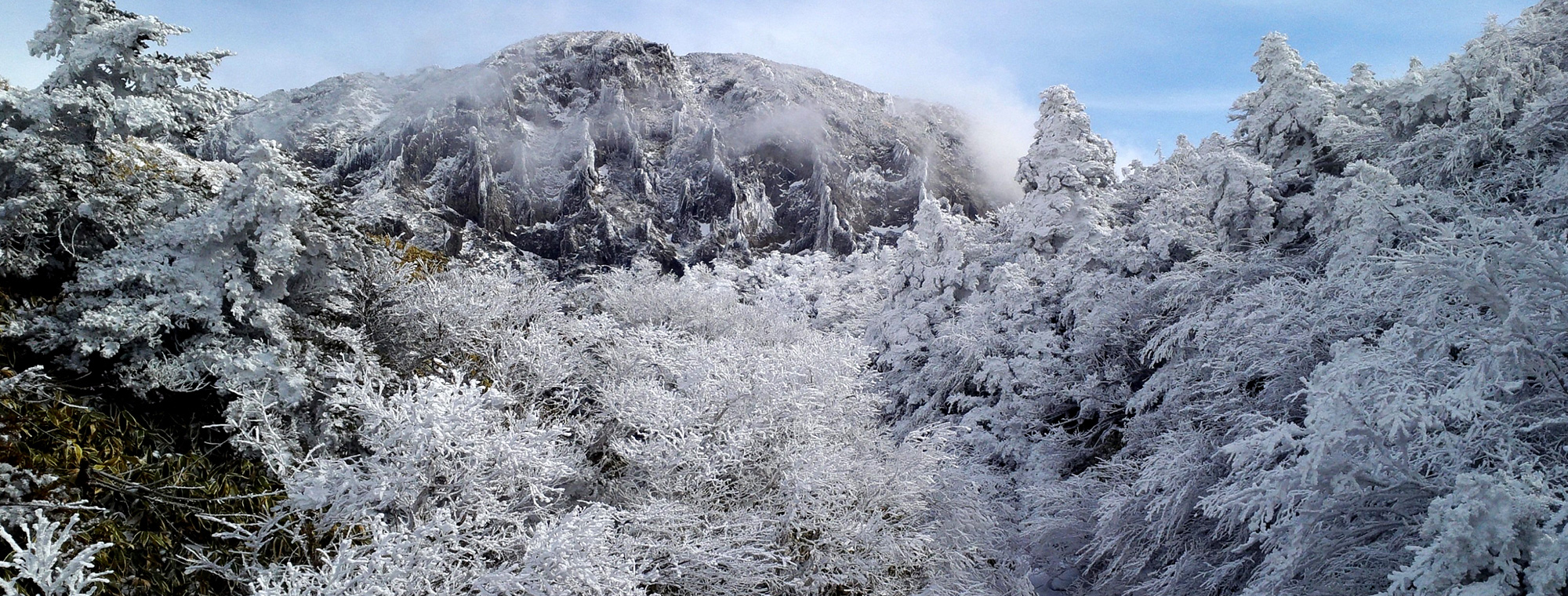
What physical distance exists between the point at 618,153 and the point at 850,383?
3449 inches

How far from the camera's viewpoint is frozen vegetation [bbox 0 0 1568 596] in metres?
5.15

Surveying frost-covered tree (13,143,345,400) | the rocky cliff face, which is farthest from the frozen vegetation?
the rocky cliff face

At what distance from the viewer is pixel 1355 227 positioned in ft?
25.1

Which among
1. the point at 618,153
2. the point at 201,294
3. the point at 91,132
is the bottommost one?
the point at 201,294

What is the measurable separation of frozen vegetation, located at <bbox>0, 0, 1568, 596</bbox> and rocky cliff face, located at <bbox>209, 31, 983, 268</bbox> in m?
48.5

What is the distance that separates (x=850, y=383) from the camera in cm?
1138

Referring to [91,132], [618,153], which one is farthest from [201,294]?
[618,153]

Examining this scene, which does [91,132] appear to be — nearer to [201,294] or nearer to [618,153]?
[201,294]

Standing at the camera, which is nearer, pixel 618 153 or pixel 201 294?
pixel 201 294

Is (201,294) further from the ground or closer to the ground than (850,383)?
further from the ground

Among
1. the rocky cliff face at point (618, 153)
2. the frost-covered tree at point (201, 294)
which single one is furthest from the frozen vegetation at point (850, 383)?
the rocky cliff face at point (618, 153)

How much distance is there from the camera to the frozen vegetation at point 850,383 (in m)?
5.15

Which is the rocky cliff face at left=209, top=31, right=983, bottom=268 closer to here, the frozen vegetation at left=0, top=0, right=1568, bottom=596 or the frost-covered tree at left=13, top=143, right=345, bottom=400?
the frozen vegetation at left=0, top=0, right=1568, bottom=596

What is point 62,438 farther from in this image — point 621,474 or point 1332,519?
point 1332,519
